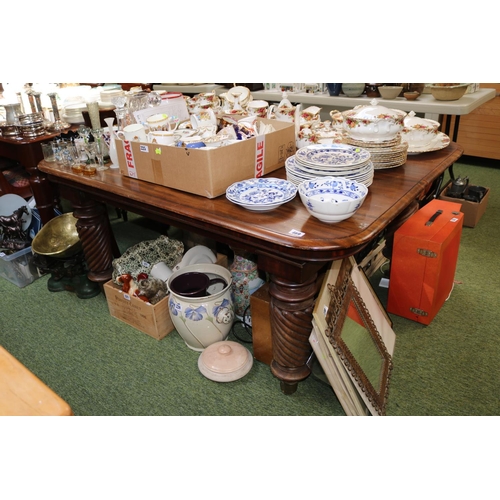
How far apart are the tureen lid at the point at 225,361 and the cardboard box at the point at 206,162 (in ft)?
2.31

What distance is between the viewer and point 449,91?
3.13 metres

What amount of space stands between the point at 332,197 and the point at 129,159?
0.90m

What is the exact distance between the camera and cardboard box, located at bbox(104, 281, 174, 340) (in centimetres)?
209

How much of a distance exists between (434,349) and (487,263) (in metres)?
0.96

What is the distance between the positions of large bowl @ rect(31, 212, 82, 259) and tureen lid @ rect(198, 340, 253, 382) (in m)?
1.07

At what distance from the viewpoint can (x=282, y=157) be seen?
1.89m

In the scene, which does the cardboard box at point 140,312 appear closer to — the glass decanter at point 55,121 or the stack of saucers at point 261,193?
the stack of saucers at point 261,193

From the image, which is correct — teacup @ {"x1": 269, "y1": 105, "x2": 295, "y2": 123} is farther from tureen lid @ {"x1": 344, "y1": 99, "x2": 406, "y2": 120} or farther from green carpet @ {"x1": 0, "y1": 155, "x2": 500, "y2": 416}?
green carpet @ {"x1": 0, "y1": 155, "x2": 500, "y2": 416}

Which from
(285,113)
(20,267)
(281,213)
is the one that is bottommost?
(20,267)

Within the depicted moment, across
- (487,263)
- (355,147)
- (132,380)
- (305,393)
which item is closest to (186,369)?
(132,380)

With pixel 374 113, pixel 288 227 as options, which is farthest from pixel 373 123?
pixel 288 227

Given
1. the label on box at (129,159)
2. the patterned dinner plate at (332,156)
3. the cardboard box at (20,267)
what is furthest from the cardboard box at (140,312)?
the patterned dinner plate at (332,156)

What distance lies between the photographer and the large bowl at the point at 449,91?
3.12 metres

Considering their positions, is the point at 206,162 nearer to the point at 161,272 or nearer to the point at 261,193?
the point at 261,193
